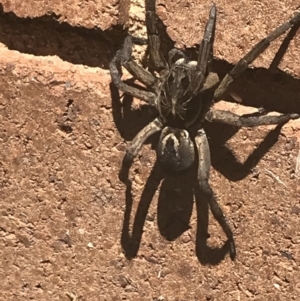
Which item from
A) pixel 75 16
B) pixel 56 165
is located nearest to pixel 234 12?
pixel 75 16

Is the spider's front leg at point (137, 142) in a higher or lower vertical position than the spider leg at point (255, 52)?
lower

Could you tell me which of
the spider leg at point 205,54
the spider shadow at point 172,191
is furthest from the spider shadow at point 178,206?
the spider leg at point 205,54

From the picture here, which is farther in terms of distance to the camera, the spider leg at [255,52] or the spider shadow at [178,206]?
the spider shadow at [178,206]

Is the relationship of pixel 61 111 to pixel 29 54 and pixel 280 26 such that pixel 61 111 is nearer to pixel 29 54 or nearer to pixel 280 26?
pixel 29 54

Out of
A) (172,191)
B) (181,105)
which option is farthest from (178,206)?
(181,105)

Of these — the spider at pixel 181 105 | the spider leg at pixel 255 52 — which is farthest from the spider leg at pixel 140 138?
the spider leg at pixel 255 52

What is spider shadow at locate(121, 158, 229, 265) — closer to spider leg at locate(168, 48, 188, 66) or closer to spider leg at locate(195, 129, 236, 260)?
spider leg at locate(195, 129, 236, 260)

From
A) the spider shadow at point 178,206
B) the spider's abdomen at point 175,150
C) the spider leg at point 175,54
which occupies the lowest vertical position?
the spider shadow at point 178,206

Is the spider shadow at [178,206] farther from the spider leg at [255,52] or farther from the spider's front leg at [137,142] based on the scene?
the spider leg at [255,52]

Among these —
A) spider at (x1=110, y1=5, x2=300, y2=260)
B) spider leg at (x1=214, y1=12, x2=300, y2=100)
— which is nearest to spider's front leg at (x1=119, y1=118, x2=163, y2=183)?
spider at (x1=110, y1=5, x2=300, y2=260)
